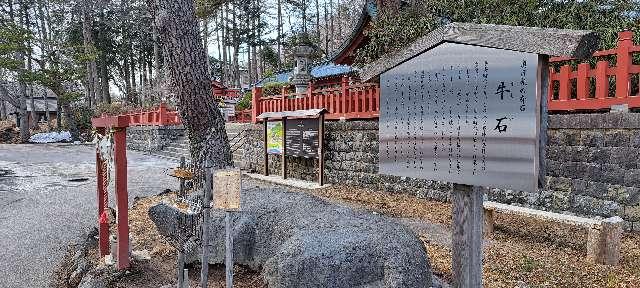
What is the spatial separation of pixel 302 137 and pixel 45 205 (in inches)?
220

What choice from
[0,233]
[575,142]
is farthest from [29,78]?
[575,142]

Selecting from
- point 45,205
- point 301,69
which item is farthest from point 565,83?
point 45,205

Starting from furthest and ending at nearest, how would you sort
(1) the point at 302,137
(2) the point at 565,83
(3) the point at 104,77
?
(3) the point at 104,77
(1) the point at 302,137
(2) the point at 565,83

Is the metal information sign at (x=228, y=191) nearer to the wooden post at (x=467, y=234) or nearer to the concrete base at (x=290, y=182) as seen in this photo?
the wooden post at (x=467, y=234)

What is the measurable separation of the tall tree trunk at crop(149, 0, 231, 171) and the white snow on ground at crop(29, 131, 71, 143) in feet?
76.1

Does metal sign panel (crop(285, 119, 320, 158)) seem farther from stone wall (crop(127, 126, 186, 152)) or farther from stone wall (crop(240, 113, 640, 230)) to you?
stone wall (crop(127, 126, 186, 152))

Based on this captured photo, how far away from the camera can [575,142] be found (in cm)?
597

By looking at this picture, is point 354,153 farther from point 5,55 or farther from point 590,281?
point 5,55

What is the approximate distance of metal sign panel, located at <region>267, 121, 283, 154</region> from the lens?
1132cm

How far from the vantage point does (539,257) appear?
4.85 m

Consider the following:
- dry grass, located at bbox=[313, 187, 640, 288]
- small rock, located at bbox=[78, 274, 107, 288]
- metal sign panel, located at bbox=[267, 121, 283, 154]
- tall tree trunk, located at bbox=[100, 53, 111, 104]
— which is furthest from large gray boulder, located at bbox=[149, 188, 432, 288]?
tall tree trunk, located at bbox=[100, 53, 111, 104]

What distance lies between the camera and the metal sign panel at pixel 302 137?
10.1m

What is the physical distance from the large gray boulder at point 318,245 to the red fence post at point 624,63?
3.82 meters

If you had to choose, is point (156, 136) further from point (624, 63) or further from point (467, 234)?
point (467, 234)
